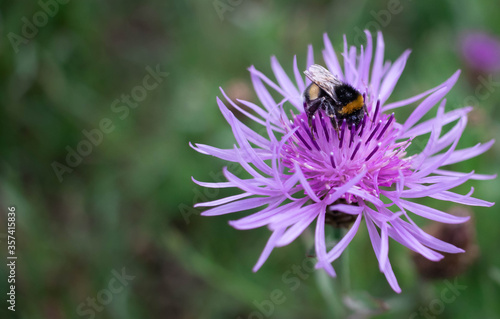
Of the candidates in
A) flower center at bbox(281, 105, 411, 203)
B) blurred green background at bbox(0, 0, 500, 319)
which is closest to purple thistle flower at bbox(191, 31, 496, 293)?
flower center at bbox(281, 105, 411, 203)

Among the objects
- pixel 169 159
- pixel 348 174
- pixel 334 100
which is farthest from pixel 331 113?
pixel 169 159

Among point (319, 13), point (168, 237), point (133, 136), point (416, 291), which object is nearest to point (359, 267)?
point (416, 291)

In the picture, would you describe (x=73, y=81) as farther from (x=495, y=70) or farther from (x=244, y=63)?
(x=495, y=70)

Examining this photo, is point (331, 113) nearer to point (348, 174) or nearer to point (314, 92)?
point (314, 92)

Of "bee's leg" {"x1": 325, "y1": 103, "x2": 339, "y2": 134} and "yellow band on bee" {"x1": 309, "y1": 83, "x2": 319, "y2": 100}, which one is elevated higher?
"yellow band on bee" {"x1": 309, "y1": 83, "x2": 319, "y2": 100}

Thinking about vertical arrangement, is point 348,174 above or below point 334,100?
below

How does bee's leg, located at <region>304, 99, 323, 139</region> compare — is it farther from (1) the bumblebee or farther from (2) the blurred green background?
(2) the blurred green background
